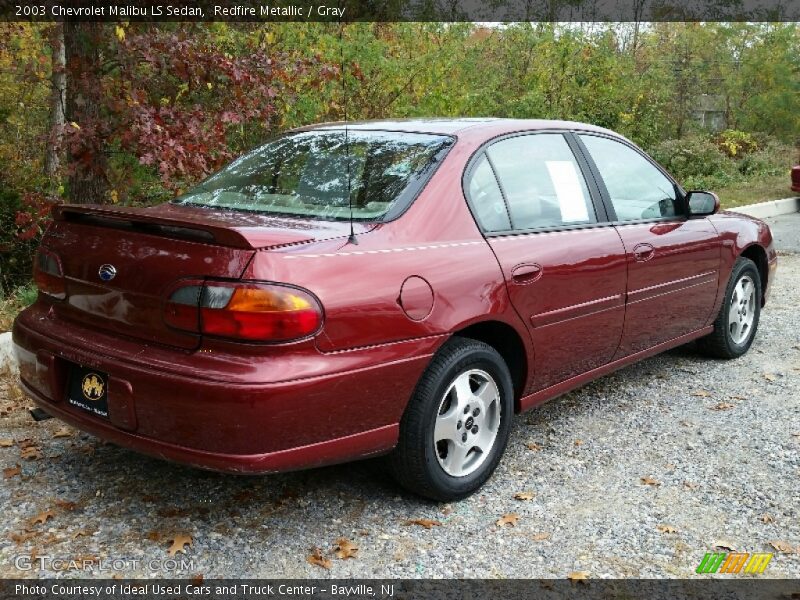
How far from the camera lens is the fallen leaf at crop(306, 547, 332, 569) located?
292 cm

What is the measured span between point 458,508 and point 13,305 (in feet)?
13.6

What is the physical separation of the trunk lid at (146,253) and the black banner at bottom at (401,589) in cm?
83

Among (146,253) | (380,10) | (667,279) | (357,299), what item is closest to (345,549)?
(357,299)

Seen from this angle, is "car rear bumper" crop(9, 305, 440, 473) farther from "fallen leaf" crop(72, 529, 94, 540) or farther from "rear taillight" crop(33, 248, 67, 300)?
"fallen leaf" crop(72, 529, 94, 540)

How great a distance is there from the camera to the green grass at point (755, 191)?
14.0m

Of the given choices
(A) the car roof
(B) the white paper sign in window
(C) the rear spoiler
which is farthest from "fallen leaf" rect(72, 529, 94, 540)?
(B) the white paper sign in window

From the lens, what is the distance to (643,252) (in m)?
4.31

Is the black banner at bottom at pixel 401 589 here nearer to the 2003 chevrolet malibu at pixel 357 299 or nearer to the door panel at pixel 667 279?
the 2003 chevrolet malibu at pixel 357 299

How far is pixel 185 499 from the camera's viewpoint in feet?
11.1

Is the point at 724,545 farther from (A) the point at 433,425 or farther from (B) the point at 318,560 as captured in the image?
(B) the point at 318,560

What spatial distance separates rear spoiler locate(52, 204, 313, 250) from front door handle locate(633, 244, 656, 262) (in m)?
2.05

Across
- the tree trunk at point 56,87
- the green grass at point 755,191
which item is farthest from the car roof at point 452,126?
the green grass at point 755,191

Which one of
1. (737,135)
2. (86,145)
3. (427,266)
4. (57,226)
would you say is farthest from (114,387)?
(737,135)

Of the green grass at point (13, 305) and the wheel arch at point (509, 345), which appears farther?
the green grass at point (13, 305)
